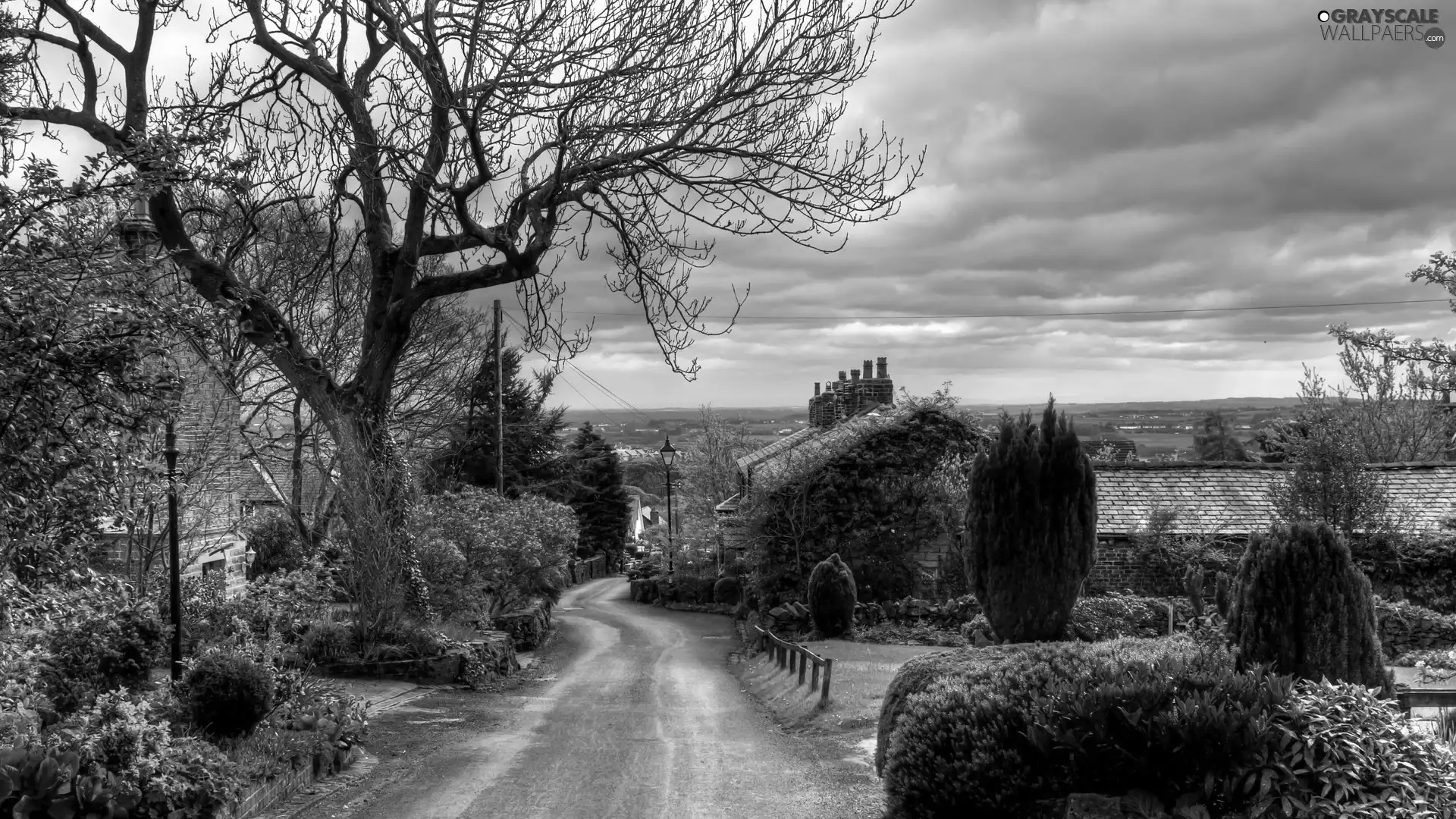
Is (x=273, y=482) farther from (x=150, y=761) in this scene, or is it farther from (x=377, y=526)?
(x=150, y=761)

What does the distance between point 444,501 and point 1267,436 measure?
115 ft

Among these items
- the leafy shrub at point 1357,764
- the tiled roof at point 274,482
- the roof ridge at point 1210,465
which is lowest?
the leafy shrub at point 1357,764

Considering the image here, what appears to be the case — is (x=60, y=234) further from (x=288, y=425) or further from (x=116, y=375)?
(x=288, y=425)

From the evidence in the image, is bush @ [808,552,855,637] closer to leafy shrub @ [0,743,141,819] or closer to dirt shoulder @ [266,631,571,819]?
dirt shoulder @ [266,631,571,819]

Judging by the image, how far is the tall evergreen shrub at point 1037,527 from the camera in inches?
598

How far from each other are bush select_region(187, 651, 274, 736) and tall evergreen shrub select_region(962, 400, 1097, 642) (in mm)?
9853

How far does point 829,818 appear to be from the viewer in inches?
353

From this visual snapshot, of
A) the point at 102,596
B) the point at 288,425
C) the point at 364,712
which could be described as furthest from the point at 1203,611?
the point at 288,425

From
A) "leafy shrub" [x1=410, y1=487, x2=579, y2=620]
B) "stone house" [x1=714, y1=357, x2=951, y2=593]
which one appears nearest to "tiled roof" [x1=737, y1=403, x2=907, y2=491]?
"stone house" [x1=714, y1=357, x2=951, y2=593]

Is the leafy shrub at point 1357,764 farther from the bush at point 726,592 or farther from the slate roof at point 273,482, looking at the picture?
the bush at point 726,592

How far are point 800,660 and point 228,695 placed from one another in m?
9.53

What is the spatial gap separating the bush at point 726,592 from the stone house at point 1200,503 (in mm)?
16593

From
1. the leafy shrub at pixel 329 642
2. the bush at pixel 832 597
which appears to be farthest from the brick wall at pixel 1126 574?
Answer: the leafy shrub at pixel 329 642

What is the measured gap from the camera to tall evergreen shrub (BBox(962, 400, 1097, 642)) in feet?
49.8
